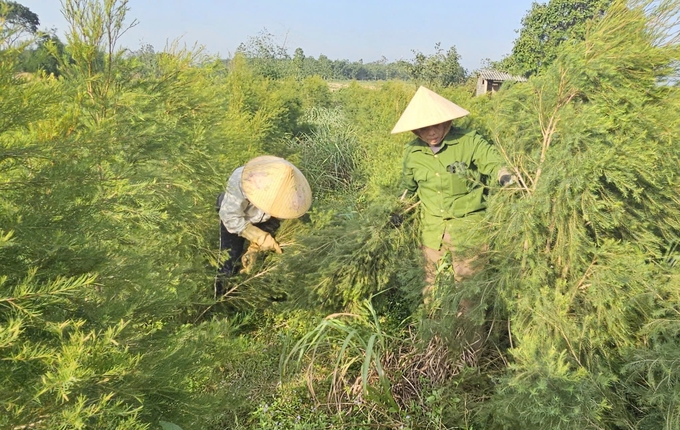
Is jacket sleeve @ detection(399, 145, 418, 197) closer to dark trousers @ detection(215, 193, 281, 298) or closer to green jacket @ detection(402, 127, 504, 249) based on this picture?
green jacket @ detection(402, 127, 504, 249)

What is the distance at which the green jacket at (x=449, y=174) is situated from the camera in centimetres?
284

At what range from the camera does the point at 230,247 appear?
128 inches

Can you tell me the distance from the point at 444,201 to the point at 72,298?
2.29 metres

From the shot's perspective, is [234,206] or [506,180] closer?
[506,180]

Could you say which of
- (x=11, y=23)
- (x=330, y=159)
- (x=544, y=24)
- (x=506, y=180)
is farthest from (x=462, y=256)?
(x=544, y=24)

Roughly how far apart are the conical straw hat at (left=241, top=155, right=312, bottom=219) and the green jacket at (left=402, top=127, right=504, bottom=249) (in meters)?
0.82

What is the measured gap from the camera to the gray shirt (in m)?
2.94

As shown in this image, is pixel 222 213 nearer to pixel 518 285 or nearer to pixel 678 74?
pixel 518 285

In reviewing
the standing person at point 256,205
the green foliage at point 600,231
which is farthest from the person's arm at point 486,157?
the standing person at point 256,205

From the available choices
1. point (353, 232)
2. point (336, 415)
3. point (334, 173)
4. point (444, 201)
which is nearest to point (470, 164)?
point (444, 201)

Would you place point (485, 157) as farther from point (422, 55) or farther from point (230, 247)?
point (422, 55)

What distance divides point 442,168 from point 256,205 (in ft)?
3.99

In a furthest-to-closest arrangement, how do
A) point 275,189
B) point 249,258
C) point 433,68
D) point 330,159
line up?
point 433,68 < point 330,159 < point 249,258 < point 275,189

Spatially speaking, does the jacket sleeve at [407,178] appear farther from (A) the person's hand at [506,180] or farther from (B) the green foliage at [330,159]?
(B) the green foliage at [330,159]
